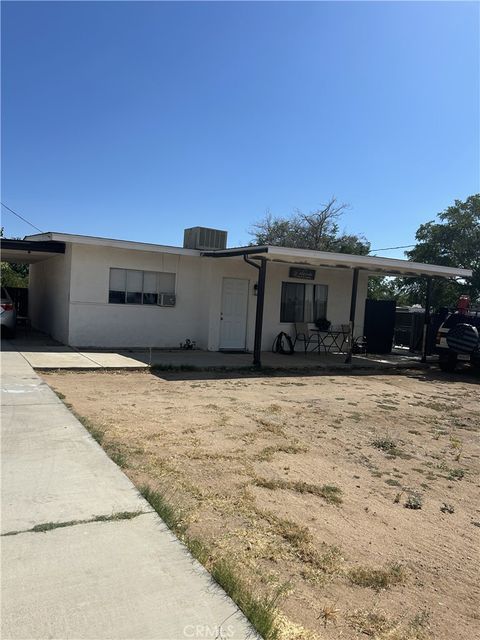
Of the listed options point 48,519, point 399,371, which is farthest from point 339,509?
point 399,371

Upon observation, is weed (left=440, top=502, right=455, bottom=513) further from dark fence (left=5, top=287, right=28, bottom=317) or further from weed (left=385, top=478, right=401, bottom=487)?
dark fence (left=5, top=287, right=28, bottom=317)

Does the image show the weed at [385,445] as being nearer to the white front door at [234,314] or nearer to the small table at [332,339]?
the white front door at [234,314]

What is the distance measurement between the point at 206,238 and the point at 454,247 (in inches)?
713

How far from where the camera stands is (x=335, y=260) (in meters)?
13.8

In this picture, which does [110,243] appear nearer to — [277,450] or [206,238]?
[206,238]

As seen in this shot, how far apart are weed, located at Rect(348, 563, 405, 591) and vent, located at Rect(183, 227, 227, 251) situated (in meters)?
12.6

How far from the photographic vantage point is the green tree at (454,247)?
27.8 m

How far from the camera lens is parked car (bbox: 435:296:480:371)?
45.6ft

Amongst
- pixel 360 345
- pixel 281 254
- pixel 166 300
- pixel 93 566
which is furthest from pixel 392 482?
pixel 360 345

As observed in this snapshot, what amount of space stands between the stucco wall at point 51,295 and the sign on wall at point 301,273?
6.74 meters

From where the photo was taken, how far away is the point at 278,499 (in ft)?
14.7

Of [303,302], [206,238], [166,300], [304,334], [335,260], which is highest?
[206,238]

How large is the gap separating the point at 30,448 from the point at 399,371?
11741 mm

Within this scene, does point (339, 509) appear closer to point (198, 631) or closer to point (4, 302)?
point (198, 631)
